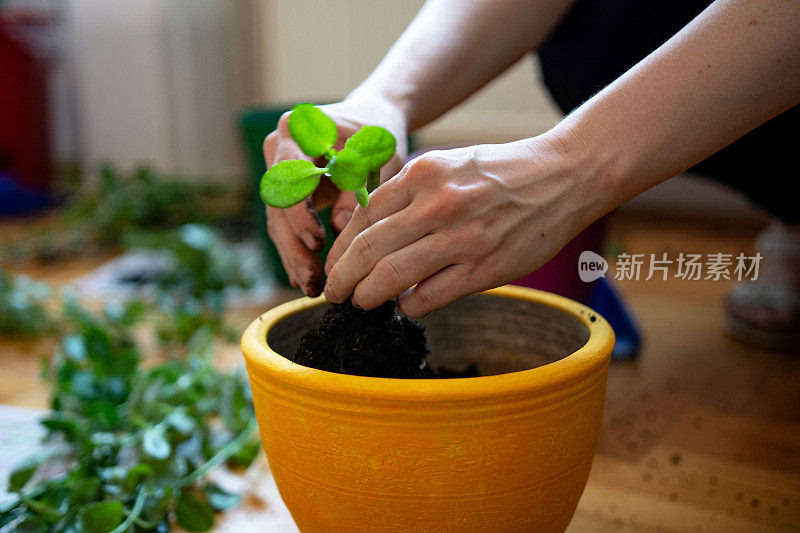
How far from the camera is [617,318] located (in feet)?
4.09

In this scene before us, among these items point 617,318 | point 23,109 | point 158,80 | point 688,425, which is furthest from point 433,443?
point 23,109

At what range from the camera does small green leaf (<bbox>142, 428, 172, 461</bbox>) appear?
2.42 feet

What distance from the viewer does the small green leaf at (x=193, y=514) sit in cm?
71

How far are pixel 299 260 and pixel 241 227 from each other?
1532 mm

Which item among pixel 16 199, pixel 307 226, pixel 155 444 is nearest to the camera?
pixel 307 226

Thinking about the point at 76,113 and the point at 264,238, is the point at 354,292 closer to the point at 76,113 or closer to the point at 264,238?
the point at 264,238

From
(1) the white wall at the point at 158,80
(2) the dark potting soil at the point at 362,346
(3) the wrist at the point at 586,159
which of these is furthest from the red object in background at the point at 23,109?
(3) the wrist at the point at 586,159

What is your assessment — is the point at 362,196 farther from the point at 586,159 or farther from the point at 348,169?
the point at 586,159

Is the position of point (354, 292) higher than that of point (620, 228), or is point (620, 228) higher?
point (354, 292)

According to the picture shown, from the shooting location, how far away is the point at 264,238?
1580 millimetres

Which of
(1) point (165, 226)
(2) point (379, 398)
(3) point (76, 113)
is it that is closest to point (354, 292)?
(2) point (379, 398)

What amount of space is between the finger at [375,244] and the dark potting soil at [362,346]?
0.05m

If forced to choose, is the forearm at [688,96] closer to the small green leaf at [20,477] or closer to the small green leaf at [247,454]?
the small green leaf at [247,454]

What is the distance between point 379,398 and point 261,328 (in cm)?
17
